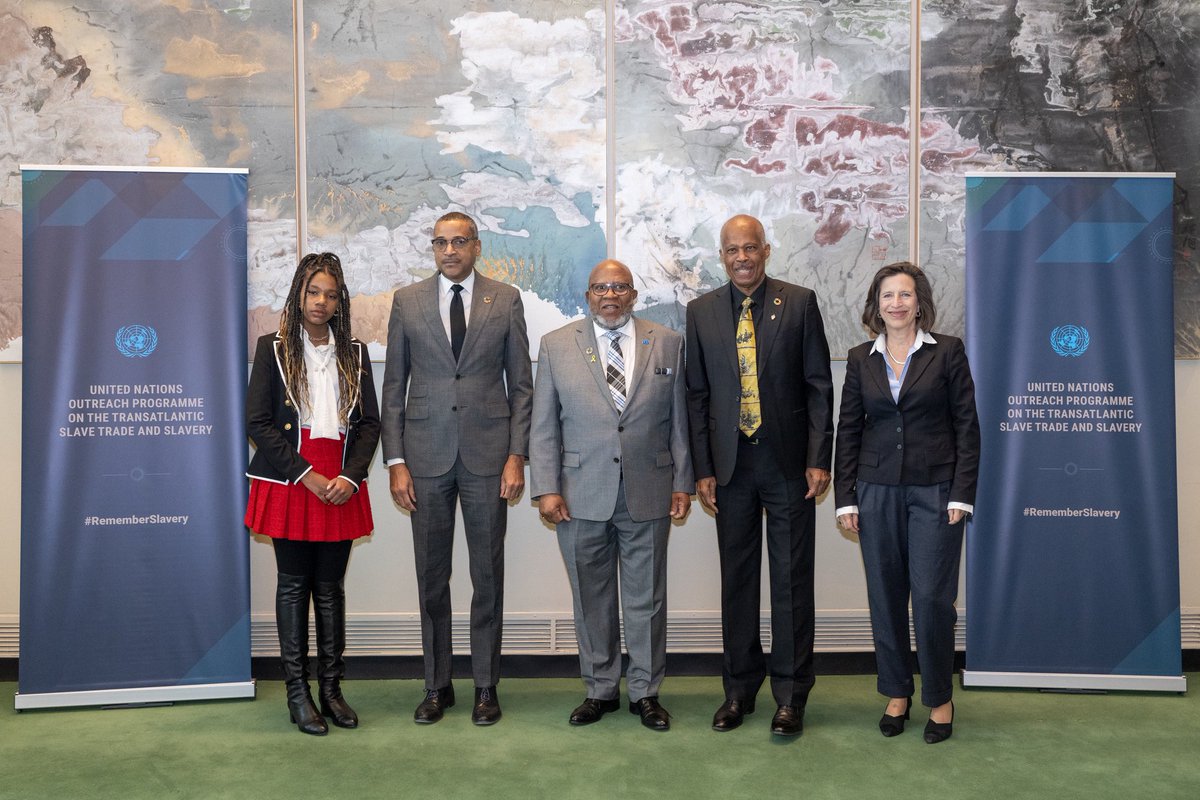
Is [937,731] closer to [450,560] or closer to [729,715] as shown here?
[729,715]

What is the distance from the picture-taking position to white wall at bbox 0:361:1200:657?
13.8ft

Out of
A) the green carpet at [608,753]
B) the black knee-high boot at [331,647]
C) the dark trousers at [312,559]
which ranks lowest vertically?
the green carpet at [608,753]

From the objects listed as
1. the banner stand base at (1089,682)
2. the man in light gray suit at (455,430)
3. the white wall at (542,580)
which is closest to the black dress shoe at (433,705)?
the man in light gray suit at (455,430)

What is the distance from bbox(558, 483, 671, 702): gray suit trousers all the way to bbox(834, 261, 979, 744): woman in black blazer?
736 mm

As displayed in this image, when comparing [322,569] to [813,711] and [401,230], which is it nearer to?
[401,230]

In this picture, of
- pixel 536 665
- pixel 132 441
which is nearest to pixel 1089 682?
pixel 536 665

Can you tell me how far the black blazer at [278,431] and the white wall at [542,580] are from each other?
83cm

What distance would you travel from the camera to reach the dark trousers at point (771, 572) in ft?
11.1

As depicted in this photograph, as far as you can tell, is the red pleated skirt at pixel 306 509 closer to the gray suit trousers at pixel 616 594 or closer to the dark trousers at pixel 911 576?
the gray suit trousers at pixel 616 594

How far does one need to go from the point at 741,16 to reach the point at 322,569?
3.02 m

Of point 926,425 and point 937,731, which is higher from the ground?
point 926,425

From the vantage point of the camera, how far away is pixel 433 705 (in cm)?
355

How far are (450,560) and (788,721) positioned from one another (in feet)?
4.58

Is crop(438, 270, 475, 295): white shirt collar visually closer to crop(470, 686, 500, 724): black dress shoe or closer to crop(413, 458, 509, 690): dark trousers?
crop(413, 458, 509, 690): dark trousers
